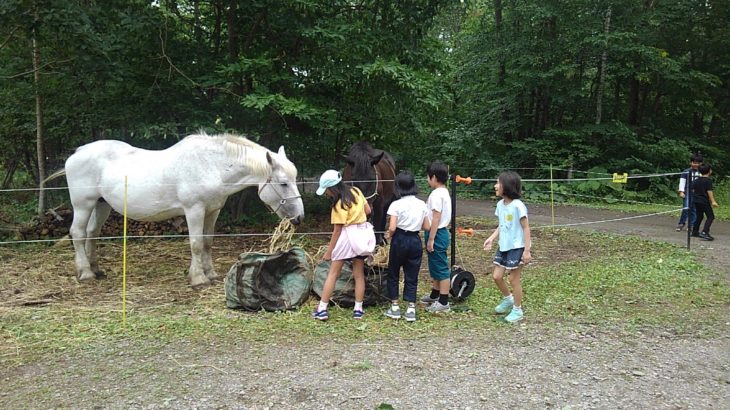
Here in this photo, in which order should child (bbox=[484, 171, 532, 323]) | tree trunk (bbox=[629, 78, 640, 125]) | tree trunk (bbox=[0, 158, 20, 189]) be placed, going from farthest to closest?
1. tree trunk (bbox=[629, 78, 640, 125])
2. tree trunk (bbox=[0, 158, 20, 189])
3. child (bbox=[484, 171, 532, 323])

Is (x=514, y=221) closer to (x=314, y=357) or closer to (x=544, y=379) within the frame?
(x=544, y=379)

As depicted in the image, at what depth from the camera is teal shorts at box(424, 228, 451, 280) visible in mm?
4746

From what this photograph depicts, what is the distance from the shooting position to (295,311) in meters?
4.75

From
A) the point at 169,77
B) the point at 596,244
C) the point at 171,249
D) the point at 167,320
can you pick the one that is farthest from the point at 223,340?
the point at 596,244

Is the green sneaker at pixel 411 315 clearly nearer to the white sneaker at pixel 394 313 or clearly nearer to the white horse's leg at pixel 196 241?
the white sneaker at pixel 394 313

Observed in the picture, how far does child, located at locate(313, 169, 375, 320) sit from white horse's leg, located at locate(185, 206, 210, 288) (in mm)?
1835

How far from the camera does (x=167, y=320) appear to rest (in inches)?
178

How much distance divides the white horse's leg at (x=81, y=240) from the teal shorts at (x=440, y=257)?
4.36 m

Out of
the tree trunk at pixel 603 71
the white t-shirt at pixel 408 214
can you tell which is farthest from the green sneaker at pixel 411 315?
the tree trunk at pixel 603 71

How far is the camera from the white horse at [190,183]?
564 centimetres

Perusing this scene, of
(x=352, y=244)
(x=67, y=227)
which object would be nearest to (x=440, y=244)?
(x=352, y=244)

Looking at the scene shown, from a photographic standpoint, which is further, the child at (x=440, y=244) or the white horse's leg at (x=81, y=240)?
the white horse's leg at (x=81, y=240)

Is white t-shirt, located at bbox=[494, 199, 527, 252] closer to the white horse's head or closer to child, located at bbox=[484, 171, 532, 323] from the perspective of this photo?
child, located at bbox=[484, 171, 532, 323]

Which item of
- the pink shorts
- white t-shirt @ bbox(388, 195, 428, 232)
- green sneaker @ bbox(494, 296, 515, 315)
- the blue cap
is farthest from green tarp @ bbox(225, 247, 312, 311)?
green sneaker @ bbox(494, 296, 515, 315)
